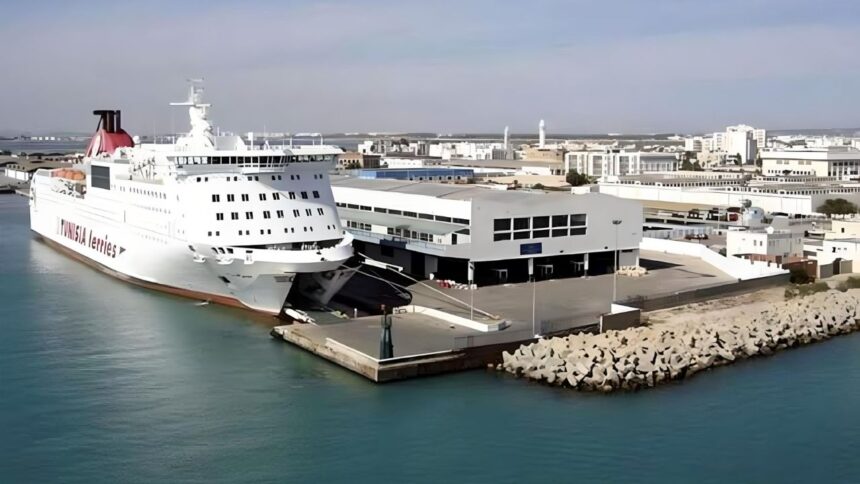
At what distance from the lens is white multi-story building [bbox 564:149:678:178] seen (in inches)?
2549

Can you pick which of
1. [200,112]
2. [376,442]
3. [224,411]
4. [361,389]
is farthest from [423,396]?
[200,112]

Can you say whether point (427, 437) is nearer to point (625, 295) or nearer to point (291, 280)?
point (291, 280)

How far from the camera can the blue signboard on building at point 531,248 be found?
2217 cm

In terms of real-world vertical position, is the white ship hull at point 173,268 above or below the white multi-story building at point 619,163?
below

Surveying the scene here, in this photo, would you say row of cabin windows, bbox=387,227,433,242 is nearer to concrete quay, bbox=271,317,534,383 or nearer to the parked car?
concrete quay, bbox=271,317,534,383

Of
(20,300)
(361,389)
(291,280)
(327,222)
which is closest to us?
(361,389)

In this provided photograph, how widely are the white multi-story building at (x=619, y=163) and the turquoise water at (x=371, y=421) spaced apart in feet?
156

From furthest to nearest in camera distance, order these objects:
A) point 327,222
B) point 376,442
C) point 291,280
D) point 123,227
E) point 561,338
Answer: point 123,227 < point 327,222 < point 291,280 < point 561,338 < point 376,442

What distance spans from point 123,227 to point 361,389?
11.5 m

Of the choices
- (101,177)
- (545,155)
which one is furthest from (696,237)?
(545,155)

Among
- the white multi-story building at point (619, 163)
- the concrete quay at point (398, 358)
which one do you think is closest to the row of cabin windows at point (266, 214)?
the concrete quay at point (398, 358)

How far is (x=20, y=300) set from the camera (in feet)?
71.8

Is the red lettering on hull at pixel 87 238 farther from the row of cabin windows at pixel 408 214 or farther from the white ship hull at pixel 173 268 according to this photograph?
the row of cabin windows at pixel 408 214

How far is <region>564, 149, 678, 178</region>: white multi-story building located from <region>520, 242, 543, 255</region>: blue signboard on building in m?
42.4
